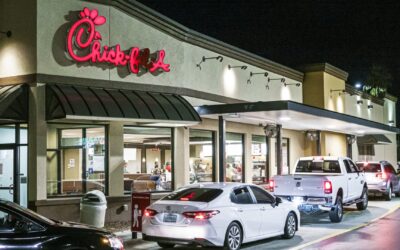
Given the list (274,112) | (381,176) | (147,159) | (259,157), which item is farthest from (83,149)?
(381,176)

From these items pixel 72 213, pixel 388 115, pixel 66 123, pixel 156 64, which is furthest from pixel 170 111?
pixel 388 115

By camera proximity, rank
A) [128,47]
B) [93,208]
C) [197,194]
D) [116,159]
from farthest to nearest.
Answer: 1. [128,47]
2. [116,159]
3. [93,208]
4. [197,194]

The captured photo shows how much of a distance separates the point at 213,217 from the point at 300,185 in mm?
6064

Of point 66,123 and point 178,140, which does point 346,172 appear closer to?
point 178,140

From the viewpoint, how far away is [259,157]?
25453 millimetres

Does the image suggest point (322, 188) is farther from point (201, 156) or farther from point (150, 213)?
point (150, 213)

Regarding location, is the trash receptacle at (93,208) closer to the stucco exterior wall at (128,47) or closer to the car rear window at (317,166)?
the stucco exterior wall at (128,47)

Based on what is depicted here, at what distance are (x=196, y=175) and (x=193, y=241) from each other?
10249mm

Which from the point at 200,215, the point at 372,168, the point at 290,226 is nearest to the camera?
the point at 200,215

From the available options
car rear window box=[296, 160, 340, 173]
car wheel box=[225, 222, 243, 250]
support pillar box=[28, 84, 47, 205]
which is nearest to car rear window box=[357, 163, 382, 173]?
car rear window box=[296, 160, 340, 173]

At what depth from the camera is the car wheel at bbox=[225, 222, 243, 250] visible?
1139 centimetres

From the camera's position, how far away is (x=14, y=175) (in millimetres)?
15352

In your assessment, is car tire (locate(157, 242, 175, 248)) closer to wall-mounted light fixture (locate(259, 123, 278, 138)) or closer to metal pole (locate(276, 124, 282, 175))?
metal pole (locate(276, 124, 282, 175))

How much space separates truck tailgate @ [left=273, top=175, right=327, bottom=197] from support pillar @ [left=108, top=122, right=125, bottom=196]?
475cm
